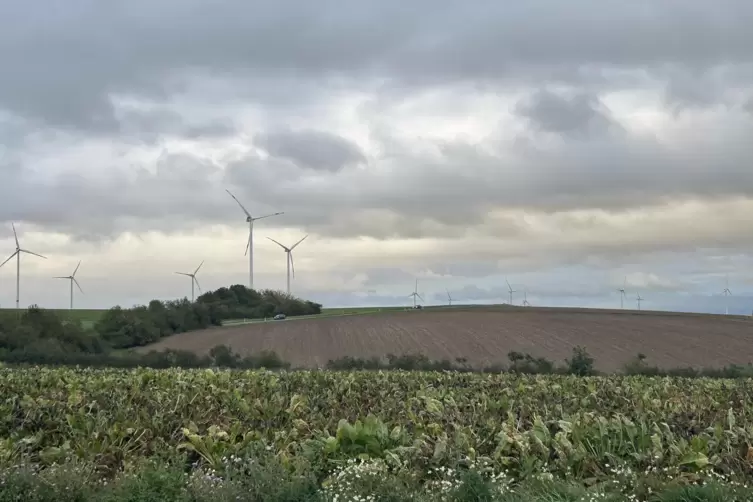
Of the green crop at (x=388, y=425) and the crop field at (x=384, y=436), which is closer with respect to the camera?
the crop field at (x=384, y=436)

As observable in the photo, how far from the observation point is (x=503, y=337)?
54.2 m

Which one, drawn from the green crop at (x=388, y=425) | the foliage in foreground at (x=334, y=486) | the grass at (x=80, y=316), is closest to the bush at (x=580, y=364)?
the green crop at (x=388, y=425)

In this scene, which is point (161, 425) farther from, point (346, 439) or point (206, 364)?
point (206, 364)

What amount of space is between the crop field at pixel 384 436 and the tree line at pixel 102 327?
40370mm

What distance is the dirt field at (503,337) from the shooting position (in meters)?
48.1

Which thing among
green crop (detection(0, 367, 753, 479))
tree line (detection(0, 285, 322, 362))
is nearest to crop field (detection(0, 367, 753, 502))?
green crop (detection(0, 367, 753, 479))

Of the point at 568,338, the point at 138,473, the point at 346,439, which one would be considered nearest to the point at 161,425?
the point at 138,473

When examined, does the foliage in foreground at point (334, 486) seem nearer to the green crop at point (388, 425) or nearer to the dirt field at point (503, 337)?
the green crop at point (388, 425)

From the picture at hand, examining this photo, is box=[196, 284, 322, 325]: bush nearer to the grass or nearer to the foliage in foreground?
the grass

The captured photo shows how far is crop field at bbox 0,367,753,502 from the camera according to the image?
880 cm

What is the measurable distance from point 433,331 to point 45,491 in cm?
5057

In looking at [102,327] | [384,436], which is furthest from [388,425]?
[102,327]

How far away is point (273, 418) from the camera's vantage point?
10922mm

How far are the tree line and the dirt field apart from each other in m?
3.74
